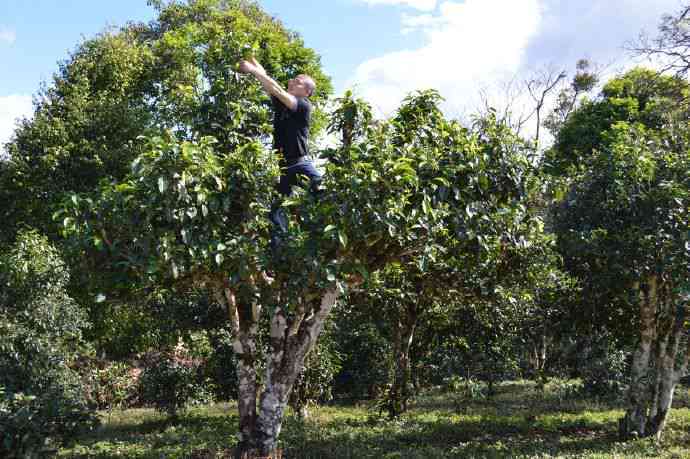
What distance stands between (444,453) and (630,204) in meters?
4.60

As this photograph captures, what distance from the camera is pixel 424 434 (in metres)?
10.8

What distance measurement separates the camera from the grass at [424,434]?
936 cm

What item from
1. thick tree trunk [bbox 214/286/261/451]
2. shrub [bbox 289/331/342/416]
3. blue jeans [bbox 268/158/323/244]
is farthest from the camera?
shrub [bbox 289/331/342/416]

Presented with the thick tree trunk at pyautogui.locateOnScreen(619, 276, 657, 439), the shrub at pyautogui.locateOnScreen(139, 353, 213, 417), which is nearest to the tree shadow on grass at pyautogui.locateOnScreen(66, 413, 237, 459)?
the shrub at pyautogui.locateOnScreen(139, 353, 213, 417)

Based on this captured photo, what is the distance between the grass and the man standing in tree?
417 centimetres

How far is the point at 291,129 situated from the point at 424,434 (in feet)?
20.6

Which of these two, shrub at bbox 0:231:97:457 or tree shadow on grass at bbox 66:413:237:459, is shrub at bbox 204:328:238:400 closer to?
tree shadow on grass at bbox 66:413:237:459

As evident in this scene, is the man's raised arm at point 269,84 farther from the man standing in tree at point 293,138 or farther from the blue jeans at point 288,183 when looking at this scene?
the blue jeans at point 288,183

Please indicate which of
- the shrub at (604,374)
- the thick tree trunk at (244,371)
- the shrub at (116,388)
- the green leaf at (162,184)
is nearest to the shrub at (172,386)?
the shrub at (116,388)

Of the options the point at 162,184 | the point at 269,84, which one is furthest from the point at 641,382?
the point at 162,184

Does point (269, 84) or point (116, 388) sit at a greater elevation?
point (269, 84)

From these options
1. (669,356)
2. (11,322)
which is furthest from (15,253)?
(669,356)

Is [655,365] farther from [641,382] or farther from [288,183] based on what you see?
[288,183]

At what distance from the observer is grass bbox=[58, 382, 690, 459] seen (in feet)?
30.7
